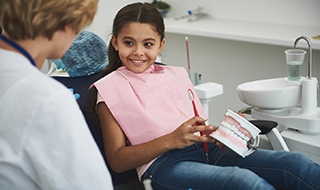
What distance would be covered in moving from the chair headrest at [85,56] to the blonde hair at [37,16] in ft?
2.72

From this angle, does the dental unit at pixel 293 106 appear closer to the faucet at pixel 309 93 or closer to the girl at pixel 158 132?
the faucet at pixel 309 93

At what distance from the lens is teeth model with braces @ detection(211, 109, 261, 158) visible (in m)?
1.63

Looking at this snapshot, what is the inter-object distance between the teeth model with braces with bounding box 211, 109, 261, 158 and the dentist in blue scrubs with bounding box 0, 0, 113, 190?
57cm

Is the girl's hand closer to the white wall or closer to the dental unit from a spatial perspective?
the dental unit

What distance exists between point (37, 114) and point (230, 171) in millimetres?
748

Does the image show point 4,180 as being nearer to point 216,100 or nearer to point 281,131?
point 281,131

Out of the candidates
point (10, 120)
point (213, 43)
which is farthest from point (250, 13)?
point (10, 120)

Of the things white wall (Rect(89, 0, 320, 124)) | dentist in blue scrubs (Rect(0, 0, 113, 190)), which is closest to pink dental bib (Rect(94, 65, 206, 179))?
dentist in blue scrubs (Rect(0, 0, 113, 190))

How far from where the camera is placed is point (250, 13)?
345cm

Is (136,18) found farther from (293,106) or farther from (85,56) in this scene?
(293,106)

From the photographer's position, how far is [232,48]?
354 centimetres

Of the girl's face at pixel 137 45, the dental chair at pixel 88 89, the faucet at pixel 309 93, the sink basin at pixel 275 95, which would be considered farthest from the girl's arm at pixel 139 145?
the faucet at pixel 309 93

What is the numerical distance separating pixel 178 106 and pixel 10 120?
0.88m

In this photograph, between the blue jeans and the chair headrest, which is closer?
the blue jeans
